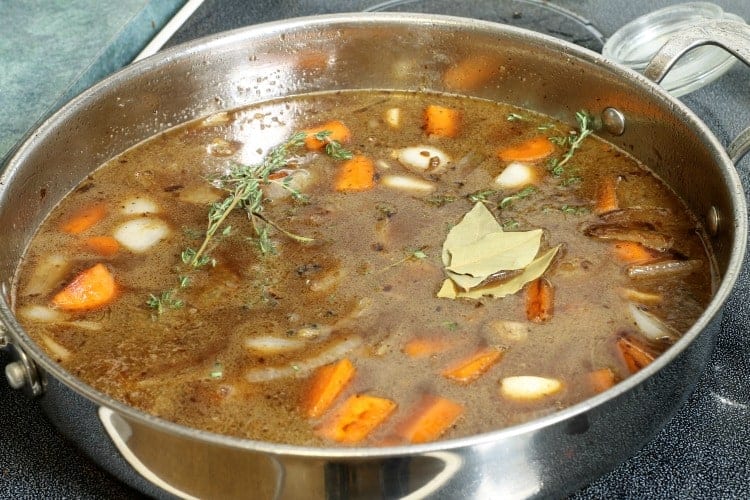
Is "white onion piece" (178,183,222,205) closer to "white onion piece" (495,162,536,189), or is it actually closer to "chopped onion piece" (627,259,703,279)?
"white onion piece" (495,162,536,189)

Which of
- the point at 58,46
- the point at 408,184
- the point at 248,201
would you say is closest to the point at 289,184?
the point at 248,201

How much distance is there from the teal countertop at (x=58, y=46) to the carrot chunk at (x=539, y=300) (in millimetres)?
1250

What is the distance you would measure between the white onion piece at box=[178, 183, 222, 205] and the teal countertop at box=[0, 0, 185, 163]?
0.55 metres

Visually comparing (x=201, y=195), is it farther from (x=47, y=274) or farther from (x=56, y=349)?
(x=56, y=349)

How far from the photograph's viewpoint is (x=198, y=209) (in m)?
1.78

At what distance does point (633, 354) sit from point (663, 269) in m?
0.24

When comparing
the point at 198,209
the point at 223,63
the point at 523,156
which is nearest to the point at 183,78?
the point at 223,63

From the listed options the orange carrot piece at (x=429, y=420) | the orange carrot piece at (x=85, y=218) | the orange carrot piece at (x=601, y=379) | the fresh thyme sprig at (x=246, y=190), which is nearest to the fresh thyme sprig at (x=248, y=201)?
the fresh thyme sprig at (x=246, y=190)

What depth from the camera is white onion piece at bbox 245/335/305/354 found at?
4.74 feet

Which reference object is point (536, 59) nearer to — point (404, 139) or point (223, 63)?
point (404, 139)

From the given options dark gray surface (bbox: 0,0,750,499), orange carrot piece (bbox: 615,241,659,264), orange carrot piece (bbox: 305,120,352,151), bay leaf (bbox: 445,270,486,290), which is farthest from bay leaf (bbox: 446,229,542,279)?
orange carrot piece (bbox: 305,120,352,151)

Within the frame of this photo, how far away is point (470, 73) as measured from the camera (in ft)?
6.79

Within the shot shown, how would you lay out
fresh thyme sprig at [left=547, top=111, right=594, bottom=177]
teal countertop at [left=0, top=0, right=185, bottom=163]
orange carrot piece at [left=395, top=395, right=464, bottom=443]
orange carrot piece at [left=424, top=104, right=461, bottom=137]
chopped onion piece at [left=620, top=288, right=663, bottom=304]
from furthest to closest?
teal countertop at [left=0, top=0, right=185, bottom=163], orange carrot piece at [left=424, top=104, right=461, bottom=137], fresh thyme sprig at [left=547, top=111, right=594, bottom=177], chopped onion piece at [left=620, top=288, right=663, bottom=304], orange carrot piece at [left=395, top=395, right=464, bottom=443]

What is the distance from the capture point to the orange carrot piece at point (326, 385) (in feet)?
4.36
